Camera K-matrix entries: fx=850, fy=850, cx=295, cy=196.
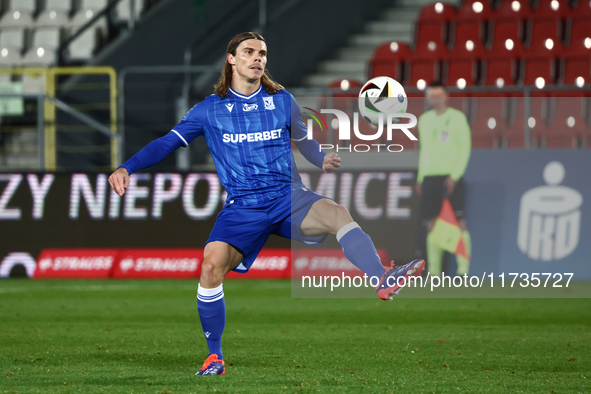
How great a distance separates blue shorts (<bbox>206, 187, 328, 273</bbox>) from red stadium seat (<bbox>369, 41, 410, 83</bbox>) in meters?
8.71

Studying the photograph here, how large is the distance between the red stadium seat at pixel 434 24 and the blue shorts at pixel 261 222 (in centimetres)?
961

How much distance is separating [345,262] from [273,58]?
17.4 ft

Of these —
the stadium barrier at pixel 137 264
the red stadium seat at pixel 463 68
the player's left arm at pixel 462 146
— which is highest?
the red stadium seat at pixel 463 68

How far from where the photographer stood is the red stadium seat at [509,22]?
1401 cm

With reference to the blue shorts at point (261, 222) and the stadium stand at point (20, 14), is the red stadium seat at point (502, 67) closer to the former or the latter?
the blue shorts at point (261, 222)

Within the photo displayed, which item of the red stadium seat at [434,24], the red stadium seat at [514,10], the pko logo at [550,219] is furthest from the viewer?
the red stadium seat at [434,24]

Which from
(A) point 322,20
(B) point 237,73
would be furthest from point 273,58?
(B) point 237,73

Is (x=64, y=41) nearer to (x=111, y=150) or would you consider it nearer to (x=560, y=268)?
(x=111, y=150)

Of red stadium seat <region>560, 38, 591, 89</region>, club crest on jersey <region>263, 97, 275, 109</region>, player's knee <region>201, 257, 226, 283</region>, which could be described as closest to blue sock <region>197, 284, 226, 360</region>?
player's knee <region>201, 257, 226, 283</region>

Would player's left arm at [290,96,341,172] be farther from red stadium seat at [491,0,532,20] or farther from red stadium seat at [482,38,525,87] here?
red stadium seat at [491,0,532,20]

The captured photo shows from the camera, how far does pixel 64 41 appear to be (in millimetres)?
15461

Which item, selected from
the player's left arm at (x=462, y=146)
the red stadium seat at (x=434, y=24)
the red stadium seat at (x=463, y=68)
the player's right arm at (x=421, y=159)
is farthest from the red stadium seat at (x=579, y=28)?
the player's right arm at (x=421, y=159)

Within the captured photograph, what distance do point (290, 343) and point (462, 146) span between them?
15.2 ft

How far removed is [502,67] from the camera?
13336 mm
